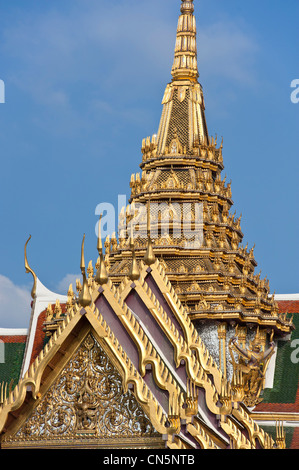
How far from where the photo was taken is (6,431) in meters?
21.3

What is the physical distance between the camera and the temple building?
21.1 metres

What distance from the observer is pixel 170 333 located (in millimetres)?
23641

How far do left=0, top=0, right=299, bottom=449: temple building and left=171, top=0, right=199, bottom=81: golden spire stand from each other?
2 centimetres

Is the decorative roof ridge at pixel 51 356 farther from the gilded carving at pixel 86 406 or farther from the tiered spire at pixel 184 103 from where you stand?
the tiered spire at pixel 184 103

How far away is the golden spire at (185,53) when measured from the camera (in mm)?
32562

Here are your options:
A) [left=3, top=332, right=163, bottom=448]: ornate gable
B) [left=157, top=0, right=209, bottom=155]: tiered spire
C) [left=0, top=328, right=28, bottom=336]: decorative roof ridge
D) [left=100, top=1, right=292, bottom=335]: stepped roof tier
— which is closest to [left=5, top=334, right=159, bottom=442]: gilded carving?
[left=3, top=332, right=163, bottom=448]: ornate gable

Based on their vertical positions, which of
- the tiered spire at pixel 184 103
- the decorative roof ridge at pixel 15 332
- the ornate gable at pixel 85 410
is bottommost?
the ornate gable at pixel 85 410

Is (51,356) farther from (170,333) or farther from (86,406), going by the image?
(170,333)

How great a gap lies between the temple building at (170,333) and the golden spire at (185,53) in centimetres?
2

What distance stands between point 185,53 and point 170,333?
1054 centimetres

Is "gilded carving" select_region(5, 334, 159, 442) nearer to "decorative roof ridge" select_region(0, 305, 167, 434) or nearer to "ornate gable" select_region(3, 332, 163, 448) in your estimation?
"ornate gable" select_region(3, 332, 163, 448)

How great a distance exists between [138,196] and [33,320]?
3697 mm

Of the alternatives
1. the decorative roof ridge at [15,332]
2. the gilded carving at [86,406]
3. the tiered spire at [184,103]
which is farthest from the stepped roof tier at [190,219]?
the gilded carving at [86,406]
